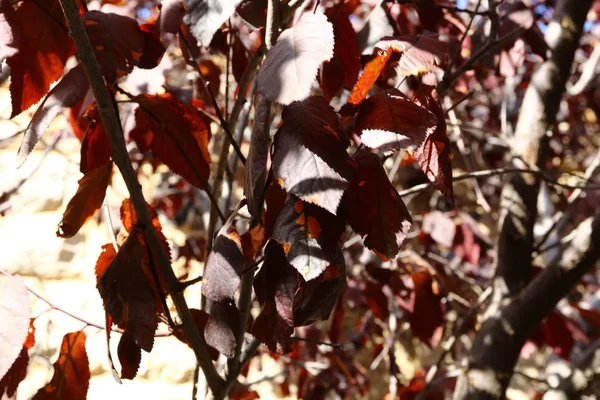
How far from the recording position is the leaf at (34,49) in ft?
2.01

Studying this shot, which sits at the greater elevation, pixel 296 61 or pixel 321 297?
pixel 296 61

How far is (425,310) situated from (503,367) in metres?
0.17

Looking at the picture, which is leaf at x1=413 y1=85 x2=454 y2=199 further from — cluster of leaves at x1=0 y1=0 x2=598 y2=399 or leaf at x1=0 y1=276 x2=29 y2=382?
leaf at x1=0 y1=276 x2=29 y2=382

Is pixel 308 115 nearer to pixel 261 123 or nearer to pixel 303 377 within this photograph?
pixel 261 123

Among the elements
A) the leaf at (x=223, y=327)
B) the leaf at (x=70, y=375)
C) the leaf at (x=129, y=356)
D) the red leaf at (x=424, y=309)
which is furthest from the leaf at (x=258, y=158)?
the red leaf at (x=424, y=309)

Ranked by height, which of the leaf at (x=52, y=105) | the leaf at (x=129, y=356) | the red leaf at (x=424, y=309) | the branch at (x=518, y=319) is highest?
the leaf at (x=52, y=105)

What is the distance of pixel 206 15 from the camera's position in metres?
0.56

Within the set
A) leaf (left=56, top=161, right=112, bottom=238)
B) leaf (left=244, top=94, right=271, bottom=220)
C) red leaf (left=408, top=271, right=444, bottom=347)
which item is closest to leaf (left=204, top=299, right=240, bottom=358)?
leaf (left=244, top=94, right=271, bottom=220)

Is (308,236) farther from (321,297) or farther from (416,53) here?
(416,53)

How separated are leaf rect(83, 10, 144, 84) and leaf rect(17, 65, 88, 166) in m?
0.03

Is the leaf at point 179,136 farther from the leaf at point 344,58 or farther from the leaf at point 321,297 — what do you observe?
the leaf at point 321,297

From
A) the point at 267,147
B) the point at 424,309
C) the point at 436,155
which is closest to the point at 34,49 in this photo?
the point at 267,147

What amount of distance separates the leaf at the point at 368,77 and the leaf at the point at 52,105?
286 millimetres

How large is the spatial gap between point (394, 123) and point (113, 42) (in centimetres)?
33
